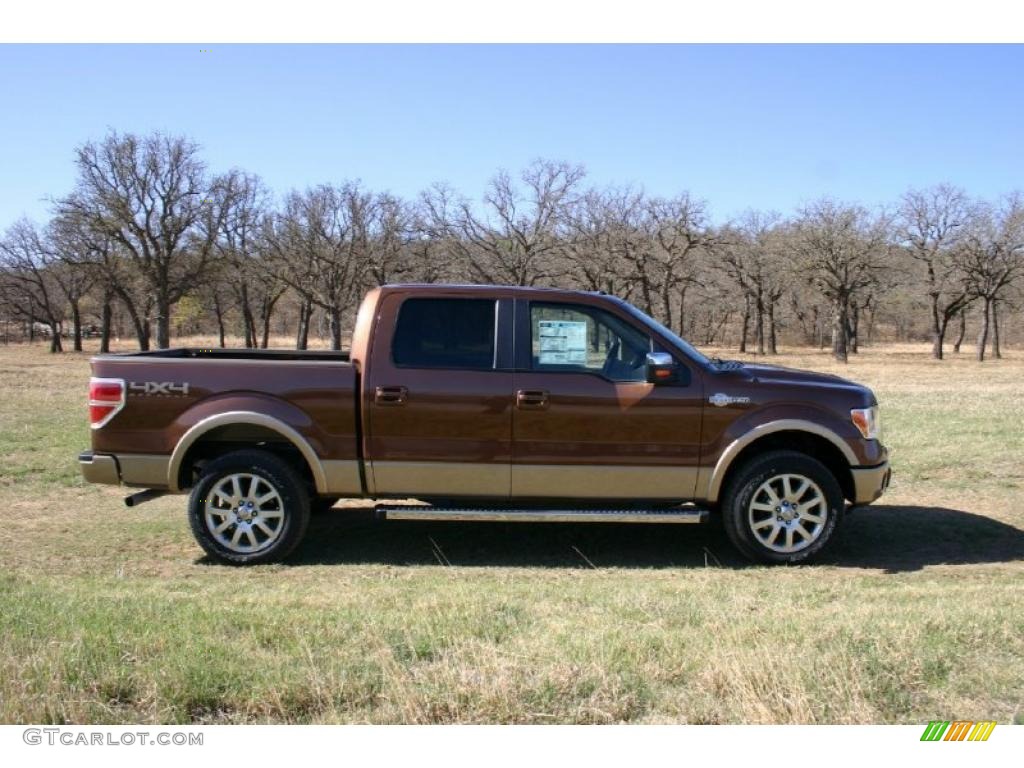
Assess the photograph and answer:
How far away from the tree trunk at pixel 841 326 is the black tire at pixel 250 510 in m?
46.8

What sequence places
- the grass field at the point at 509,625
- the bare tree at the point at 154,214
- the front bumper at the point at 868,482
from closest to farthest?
the grass field at the point at 509,625, the front bumper at the point at 868,482, the bare tree at the point at 154,214

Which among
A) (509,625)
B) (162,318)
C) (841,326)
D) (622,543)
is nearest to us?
(509,625)

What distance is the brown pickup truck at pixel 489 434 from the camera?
20.1 ft

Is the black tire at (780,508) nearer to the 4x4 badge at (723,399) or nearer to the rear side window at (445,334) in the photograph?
the 4x4 badge at (723,399)

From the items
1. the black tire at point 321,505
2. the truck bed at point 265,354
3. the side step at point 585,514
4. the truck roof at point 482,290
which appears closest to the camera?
the side step at point 585,514

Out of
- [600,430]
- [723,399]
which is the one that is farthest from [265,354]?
[723,399]

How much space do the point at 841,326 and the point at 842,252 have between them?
13.9ft

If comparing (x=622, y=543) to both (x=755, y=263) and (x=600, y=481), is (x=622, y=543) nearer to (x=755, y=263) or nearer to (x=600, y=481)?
(x=600, y=481)

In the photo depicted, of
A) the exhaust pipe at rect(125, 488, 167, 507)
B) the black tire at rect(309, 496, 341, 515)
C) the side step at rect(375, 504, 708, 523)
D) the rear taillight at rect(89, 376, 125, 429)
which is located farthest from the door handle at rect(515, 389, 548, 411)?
the rear taillight at rect(89, 376, 125, 429)

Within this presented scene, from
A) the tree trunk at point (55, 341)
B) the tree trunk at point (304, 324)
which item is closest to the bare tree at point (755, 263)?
the tree trunk at point (304, 324)

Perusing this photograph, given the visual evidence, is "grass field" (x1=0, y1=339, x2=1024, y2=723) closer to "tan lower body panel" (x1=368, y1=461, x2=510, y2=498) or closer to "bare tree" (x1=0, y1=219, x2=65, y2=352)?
"tan lower body panel" (x1=368, y1=461, x2=510, y2=498)

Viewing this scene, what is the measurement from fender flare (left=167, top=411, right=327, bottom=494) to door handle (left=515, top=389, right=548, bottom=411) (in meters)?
1.51

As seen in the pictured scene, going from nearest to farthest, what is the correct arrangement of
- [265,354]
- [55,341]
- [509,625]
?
1. [509,625]
2. [265,354]
3. [55,341]

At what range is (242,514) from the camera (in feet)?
20.3
